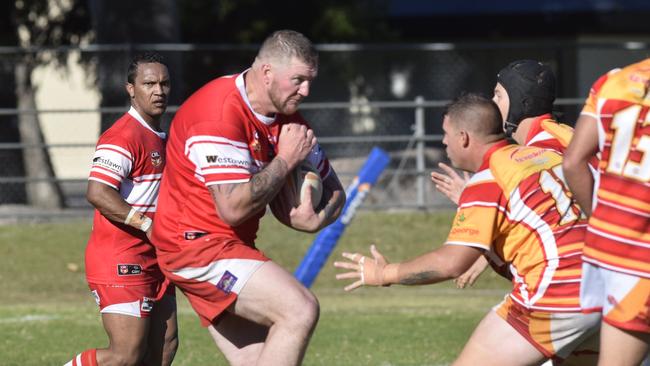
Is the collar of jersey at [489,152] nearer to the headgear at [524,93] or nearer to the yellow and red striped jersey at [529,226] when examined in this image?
the yellow and red striped jersey at [529,226]

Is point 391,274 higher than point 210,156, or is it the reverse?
point 210,156

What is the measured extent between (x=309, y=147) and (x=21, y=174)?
40.9ft

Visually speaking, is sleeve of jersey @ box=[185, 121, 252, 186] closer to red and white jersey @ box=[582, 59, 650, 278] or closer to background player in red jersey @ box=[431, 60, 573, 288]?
background player in red jersey @ box=[431, 60, 573, 288]

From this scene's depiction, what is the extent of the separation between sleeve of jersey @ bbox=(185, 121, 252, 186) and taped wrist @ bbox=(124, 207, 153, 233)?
1260 mm

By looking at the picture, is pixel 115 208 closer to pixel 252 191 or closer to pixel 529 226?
pixel 252 191

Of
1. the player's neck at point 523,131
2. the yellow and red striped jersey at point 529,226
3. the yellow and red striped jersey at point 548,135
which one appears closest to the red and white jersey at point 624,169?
the yellow and red striped jersey at point 529,226

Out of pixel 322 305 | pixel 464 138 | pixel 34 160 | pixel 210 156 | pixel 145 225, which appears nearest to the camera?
pixel 464 138

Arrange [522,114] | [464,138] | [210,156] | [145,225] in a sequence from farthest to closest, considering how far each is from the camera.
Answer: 1. [145,225]
2. [522,114]
3. [210,156]
4. [464,138]

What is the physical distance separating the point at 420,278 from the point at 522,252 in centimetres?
46

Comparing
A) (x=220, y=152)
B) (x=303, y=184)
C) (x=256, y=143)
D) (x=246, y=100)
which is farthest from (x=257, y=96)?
(x=303, y=184)

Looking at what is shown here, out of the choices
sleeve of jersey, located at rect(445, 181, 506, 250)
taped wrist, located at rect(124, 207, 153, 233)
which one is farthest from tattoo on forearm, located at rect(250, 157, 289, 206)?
taped wrist, located at rect(124, 207, 153, 233)

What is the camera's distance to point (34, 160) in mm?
17672

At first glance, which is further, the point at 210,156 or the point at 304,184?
the point at 304,184

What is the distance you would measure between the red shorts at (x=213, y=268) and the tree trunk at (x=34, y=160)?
1159cm
